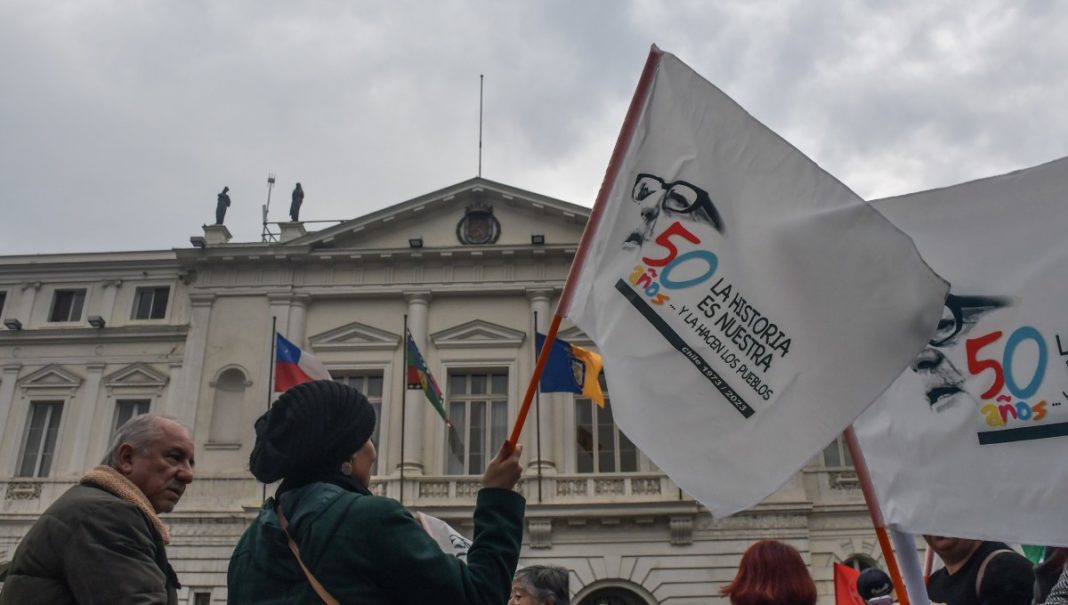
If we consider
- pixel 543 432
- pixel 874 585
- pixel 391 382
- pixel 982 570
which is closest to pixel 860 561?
pixel 543 432

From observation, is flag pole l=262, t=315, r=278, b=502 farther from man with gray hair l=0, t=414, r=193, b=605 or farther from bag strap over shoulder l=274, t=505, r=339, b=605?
bag strap over shoulder l=274, t=505, r=339, b=605

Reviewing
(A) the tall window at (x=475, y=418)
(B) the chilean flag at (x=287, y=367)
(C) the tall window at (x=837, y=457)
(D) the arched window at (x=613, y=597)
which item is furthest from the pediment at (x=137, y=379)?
(C) the tall window at (x=837, y=457)

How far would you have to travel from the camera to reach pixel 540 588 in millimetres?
5102

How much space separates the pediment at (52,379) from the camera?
22172 mm

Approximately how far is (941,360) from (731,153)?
120 centimetres

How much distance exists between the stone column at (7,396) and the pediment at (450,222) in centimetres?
783

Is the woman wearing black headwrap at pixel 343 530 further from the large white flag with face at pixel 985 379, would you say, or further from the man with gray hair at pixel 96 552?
the large white flag with face at pixel 985 379

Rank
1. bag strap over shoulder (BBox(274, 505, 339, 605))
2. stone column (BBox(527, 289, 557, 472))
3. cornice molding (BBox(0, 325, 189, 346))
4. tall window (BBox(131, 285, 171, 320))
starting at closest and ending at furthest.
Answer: bag strap over shoulder (BBox(274, 505, 339, 605)) → stone column (BBox(527, 289, 557, 472)) → cornice molding (BBox(0, 325, 189, 346)) → tall window (BBox(131, 285, 171, 320))

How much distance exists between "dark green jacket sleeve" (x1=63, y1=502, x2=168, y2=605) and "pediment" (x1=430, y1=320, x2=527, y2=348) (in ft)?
60.2

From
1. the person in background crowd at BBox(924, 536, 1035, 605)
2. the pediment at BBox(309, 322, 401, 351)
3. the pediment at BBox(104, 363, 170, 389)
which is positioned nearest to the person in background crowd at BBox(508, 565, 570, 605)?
the person in background crowd at BBox(924, 536, 1035, 605)

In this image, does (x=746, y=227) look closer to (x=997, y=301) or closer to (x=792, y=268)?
(x=792, y=268)

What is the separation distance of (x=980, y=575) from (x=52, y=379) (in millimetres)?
23312

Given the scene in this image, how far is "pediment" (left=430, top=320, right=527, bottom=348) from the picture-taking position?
21.5 metres

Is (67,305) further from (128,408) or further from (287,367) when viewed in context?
(287,367)
